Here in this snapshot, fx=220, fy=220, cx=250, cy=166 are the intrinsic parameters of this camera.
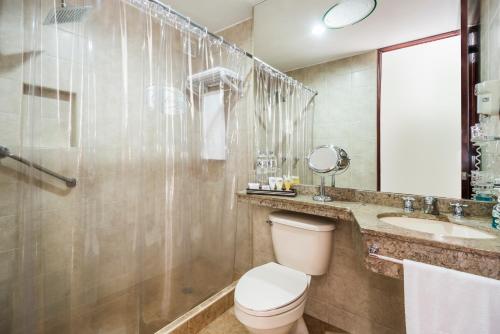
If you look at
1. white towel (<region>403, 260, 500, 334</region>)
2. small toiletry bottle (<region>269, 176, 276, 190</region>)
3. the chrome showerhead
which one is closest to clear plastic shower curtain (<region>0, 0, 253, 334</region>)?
the chrome showerhead

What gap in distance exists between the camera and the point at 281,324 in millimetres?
1069

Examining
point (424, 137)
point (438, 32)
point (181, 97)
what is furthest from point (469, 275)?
point (181, 97)

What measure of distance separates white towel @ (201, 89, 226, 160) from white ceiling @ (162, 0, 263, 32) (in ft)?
2.69

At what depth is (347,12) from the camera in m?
1.46

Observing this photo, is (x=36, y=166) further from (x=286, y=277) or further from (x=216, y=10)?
(x=216, y=10)

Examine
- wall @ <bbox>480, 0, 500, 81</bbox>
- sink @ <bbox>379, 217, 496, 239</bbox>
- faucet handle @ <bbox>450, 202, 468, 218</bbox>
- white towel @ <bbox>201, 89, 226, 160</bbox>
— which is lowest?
sink @ <bbox>379, 217, 496, 239</bbox>

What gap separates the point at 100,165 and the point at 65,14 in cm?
73

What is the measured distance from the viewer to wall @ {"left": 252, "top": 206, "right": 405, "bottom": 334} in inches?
50.4

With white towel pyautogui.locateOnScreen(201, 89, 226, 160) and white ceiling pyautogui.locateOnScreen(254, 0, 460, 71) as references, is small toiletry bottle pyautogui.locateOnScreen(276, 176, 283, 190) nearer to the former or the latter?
white towel pyautogui.locateOnScreen(201, 89, 226, 160)

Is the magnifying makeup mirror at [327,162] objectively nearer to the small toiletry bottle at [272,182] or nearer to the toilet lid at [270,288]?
the small toiletry bottle at [272,182]

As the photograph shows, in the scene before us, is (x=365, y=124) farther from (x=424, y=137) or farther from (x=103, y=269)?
(x=103, y=269)

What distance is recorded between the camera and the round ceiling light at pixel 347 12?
138 cm

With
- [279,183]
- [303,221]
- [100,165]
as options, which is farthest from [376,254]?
[100,165]

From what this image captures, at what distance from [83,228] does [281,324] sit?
1127mm
